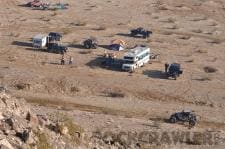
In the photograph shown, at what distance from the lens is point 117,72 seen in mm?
58938

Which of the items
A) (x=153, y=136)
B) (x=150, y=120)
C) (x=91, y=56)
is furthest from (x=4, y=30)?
(x=153, y=136)

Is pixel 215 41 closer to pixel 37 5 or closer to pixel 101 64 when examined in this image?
pixel 101 64

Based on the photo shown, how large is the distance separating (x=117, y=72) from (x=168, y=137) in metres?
20.2

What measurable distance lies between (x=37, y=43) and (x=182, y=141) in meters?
31.3

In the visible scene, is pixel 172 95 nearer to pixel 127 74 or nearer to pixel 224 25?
pixel 127 74

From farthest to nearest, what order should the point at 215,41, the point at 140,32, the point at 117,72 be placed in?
the point at 215,41, the point at 140,32, the point at 117,72

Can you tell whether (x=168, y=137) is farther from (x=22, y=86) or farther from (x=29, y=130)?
(x=29, y=130)

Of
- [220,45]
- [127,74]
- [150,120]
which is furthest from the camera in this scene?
[220,45]

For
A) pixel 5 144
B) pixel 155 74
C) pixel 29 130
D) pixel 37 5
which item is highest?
pixel 5 144

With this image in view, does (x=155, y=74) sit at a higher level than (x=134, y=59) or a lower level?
lower

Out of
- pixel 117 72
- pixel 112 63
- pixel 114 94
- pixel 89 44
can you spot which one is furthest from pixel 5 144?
pixel 89 44

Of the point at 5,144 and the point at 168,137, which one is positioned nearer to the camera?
the point at 5,144

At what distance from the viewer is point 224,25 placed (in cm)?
8538

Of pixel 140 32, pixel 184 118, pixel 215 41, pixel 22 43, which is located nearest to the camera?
pixel 184 118
